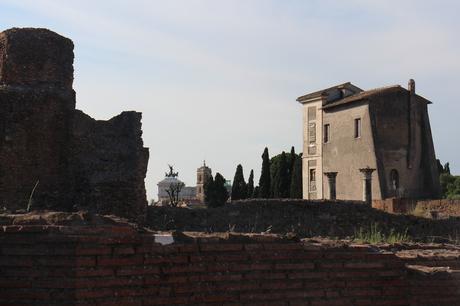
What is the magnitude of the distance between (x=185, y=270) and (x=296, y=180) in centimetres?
3314

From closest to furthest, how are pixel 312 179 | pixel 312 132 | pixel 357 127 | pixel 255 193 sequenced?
pixel 357 127
pixel 312 132
pixel 312 179
pixel 255 193

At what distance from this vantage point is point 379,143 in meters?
31.0

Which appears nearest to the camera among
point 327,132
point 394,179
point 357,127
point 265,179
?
point 394,179

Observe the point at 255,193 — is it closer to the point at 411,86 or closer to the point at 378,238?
the point at 411,86

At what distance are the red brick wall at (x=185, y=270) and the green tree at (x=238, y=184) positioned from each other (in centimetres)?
3590

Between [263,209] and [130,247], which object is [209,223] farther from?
[130,247]

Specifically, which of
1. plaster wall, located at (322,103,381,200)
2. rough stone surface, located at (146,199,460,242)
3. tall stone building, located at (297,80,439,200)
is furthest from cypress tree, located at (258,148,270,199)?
rough stone surface, located at (146,199,460,242)

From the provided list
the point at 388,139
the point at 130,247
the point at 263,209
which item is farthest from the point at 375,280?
the point at 388,139

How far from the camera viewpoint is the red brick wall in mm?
4746

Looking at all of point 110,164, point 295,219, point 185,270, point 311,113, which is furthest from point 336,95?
point 185,270

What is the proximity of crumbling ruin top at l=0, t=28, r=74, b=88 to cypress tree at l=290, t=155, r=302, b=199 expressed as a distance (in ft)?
87.2

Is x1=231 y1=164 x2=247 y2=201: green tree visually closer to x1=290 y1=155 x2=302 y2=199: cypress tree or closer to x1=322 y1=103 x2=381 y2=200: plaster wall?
x1=290 y1=155 x2=302 y2=199: cypress tree

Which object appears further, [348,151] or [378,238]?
[348,151]

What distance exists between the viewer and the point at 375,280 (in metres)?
5.89
